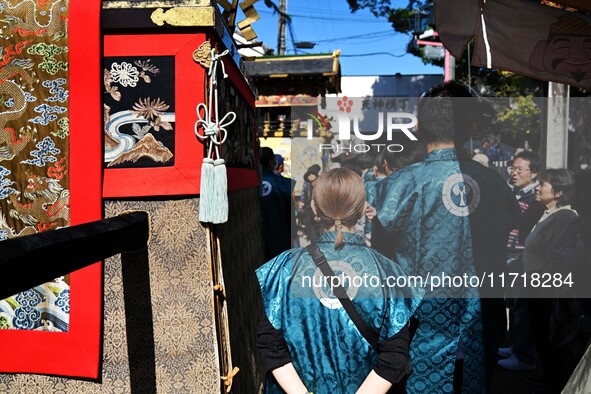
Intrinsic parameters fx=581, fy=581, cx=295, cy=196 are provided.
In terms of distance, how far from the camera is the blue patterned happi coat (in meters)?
2.65

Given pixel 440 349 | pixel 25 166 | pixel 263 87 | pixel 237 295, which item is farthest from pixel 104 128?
pixel 263 87

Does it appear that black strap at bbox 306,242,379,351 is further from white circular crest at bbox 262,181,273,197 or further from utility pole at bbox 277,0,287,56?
utility pole at bbox 277,0,287,56

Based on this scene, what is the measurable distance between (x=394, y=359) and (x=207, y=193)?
0.83 metres

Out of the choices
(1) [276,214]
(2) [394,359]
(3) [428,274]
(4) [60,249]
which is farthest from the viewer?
(1) [276,214]

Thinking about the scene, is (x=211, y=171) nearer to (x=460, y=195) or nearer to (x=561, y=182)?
(x=460, y=195)

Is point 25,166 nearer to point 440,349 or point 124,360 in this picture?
point 124,360

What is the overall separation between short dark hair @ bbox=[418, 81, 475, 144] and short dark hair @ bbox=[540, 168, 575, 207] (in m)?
1.86

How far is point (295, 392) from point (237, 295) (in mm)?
733

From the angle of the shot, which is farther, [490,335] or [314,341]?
[490,335]

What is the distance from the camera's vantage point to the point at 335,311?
196 centimetres

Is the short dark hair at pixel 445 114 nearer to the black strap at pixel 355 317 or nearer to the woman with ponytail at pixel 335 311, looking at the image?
the woman with ponytail at pixel 335 311

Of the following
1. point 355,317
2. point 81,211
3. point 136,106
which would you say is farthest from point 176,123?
point 355,317

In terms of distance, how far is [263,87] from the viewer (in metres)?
13.2

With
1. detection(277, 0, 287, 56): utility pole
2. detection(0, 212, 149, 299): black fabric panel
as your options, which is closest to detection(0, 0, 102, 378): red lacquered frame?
detection(0, 212, 149, 299): black fabric panel
